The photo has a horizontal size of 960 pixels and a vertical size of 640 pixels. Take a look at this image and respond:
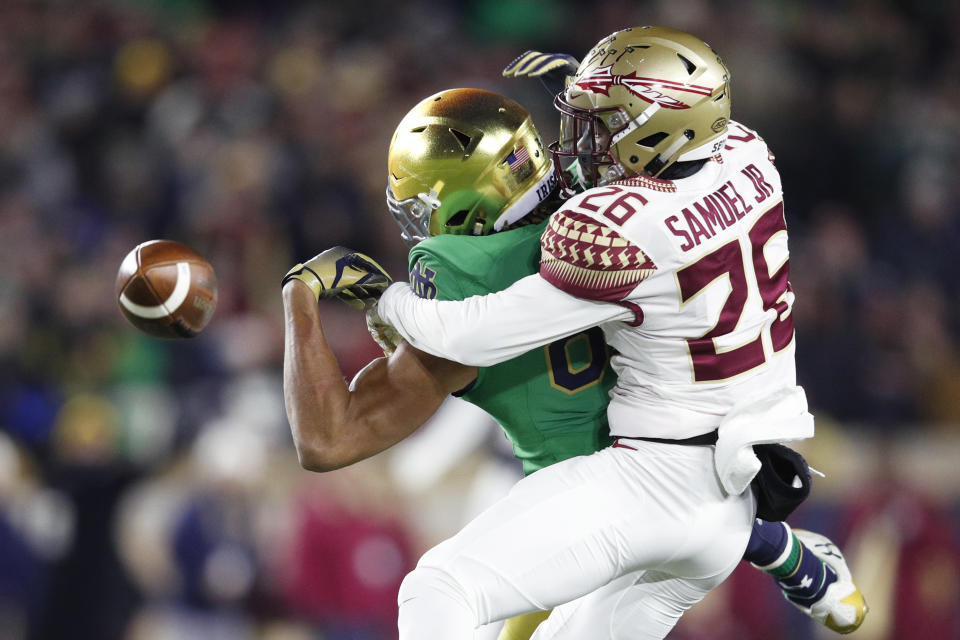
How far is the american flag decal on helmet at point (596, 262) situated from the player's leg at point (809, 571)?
937mm

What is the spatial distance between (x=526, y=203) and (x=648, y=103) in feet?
1.49

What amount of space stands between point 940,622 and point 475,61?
4.95m

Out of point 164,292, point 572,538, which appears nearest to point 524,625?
point 572,538

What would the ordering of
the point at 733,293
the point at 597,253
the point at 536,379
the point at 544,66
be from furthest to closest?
the point at 544,66 → the point at 536,379 → the point at 733,293 → the point at 597,253

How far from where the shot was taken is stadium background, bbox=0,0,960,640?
22.0 feet

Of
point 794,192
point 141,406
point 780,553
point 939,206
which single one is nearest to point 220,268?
point 141,406

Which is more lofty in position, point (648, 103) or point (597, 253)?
point (648, 103)

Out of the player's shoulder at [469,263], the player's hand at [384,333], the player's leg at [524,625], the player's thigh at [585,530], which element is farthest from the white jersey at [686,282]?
the player's leg at [524,625]

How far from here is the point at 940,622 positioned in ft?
21.6

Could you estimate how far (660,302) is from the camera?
286 cm

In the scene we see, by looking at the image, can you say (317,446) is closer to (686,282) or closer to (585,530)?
(585,530)

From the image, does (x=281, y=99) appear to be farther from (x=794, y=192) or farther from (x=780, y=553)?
(x=780, y=553)

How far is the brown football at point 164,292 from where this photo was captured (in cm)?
331

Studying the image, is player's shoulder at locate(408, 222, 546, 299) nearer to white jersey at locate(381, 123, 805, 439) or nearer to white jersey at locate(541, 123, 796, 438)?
white jersey at locate(381, 123, 805, 439)
